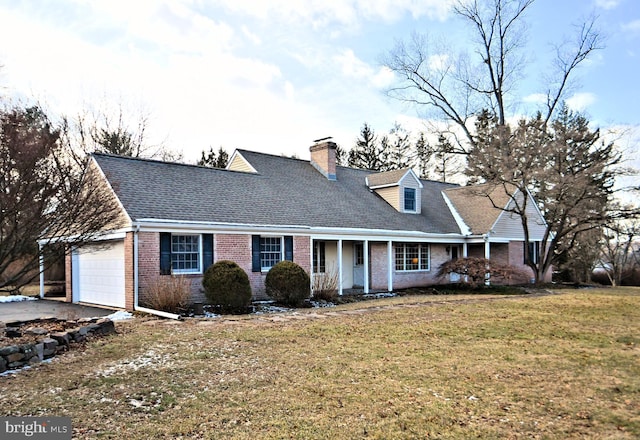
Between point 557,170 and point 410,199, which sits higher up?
point 557,170

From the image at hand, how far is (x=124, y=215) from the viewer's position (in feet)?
44.7

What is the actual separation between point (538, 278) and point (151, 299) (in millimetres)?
20111

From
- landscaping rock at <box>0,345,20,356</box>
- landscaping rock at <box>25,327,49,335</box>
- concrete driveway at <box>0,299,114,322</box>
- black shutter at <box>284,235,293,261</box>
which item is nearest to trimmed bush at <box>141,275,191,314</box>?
concrete driveway at <box>0,299,114,322</box>

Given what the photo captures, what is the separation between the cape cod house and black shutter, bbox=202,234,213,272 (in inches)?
1.2

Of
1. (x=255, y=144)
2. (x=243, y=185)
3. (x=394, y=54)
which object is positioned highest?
(x=394, y=54)

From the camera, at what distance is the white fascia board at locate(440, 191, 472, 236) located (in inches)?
947

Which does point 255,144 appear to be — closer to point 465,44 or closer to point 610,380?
point 465,44

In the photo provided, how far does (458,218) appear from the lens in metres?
25.6

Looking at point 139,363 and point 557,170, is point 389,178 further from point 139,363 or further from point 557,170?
point 139,363

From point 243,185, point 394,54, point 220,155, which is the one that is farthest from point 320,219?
point 220,155

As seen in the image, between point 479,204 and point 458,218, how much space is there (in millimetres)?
1588

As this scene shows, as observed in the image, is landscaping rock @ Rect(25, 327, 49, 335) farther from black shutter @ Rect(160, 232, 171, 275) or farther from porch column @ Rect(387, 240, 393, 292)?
porch column @ Rect(387, 240, 393, 292)

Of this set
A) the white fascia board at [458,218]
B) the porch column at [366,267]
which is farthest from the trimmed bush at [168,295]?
the white fascia board at [458,218]

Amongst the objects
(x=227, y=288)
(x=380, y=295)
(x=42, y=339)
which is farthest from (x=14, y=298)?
(x=380, y=295)
